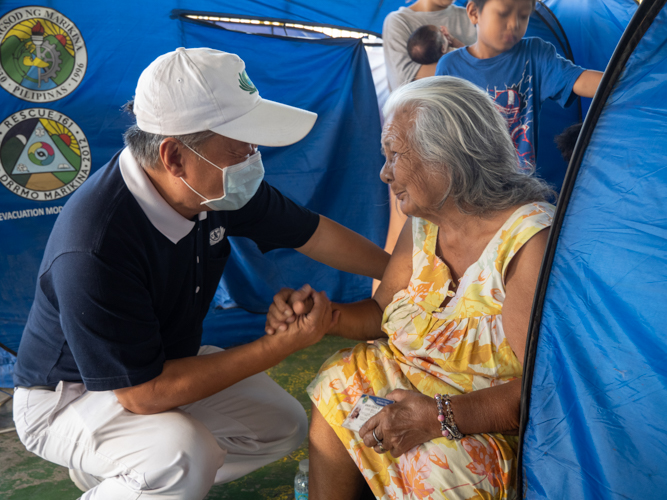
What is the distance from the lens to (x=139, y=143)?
59.7 inches

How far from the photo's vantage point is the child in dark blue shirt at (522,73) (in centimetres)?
265

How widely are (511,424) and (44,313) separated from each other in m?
1.34

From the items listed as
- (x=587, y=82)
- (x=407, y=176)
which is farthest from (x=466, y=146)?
(x=587, y=82)

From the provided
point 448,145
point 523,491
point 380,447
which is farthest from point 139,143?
point 523,491

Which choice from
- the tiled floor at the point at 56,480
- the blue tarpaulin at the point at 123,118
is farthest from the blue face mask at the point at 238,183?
the blue tarpaulin at the point at 123,118

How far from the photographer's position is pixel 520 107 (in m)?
2.68

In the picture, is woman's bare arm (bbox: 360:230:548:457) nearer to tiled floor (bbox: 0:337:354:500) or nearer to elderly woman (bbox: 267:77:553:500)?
elderly woman (bbox: 267:77:553:500)

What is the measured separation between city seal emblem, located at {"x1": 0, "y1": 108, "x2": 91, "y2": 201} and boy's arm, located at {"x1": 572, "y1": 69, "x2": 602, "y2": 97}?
2490 millimetres

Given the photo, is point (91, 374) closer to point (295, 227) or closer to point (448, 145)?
point (295, 227)

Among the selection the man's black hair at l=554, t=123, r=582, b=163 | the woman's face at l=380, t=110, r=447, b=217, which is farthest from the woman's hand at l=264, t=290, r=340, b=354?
the man's black hair at l=554, t=123, r=582, b=163

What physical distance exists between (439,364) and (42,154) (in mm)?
2237

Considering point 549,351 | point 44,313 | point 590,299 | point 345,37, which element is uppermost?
point 345,37

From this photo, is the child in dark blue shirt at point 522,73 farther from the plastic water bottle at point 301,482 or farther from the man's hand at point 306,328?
the plastic water bottle at point 301,482

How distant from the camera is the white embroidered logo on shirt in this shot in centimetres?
181
